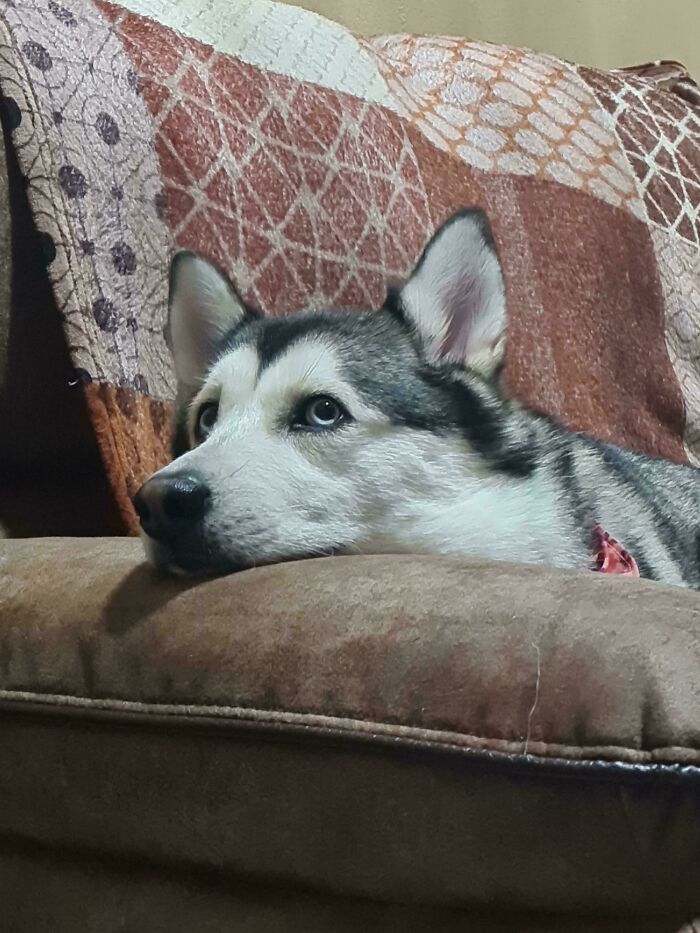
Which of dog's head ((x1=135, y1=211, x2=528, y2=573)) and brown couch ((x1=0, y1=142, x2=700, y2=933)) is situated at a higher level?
dog's head ((x1=135, y1=211, x2=528, y2=573))

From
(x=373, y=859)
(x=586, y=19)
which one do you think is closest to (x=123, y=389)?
(x=373, y=859)

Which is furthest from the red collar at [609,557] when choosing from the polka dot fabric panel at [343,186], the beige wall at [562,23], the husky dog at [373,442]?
the beige wall at [562,23]

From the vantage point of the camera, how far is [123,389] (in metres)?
1.12

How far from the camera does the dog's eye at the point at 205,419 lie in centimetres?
107

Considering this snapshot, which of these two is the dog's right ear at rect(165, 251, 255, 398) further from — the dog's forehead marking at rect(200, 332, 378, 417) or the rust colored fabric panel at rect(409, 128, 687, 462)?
the rust colored fabric panel at rect(409, 128, 687, 462)

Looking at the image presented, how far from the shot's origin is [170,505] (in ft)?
2.71

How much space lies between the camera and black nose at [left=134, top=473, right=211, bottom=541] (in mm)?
823

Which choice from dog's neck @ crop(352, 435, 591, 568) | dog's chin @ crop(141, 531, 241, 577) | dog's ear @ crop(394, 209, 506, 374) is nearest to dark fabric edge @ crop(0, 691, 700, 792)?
dog's chin @ crop(141, 531, 241, 577)

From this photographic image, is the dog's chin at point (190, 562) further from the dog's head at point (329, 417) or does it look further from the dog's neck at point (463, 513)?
the dog's neck at point (463, 513)

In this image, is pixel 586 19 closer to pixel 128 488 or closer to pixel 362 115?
pixel 362 115

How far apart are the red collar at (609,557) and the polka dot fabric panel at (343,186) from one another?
0.47m

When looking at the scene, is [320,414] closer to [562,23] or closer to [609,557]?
[609,557]

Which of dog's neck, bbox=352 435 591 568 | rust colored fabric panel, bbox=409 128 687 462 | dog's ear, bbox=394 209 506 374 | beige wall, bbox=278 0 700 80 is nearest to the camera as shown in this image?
dog's neck, bbox=352 435 591 568

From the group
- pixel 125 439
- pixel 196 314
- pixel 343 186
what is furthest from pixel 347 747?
pixel 343 186
